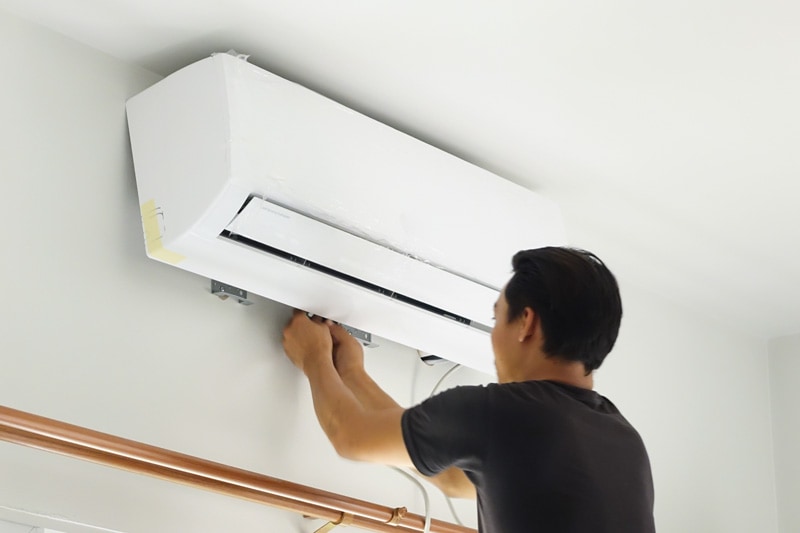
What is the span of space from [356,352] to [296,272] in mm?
181

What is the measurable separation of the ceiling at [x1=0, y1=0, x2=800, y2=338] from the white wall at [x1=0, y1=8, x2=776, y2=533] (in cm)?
12

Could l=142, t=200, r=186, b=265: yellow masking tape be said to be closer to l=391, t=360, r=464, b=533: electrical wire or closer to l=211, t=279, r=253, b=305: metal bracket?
l=211, t=279, r=253, b=305: metal bracket

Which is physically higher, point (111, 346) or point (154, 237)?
point (154, 237)

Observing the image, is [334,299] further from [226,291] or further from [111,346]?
[111,346]

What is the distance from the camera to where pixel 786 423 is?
222 cm

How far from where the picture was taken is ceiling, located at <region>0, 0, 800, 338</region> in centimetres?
134

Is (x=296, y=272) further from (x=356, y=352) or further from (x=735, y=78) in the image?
(x=735, y=78)

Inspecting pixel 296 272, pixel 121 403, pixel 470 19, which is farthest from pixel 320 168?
pixel 121 403

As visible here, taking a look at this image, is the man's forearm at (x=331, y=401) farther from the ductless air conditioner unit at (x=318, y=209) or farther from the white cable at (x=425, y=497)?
the white cable at (x=425, y=497)

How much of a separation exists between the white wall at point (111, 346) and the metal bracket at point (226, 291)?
0.07ft

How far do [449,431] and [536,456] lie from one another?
0.10 metres

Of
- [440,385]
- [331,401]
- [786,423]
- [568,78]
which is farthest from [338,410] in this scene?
[786,423]

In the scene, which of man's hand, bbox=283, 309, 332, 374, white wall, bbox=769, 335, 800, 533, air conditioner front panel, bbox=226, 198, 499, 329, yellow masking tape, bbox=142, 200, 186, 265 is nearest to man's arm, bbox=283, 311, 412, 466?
man's hand, bbox=283, 309, 332, 374

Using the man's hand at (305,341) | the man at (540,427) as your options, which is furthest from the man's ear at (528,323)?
the man's hand at (305,341)
